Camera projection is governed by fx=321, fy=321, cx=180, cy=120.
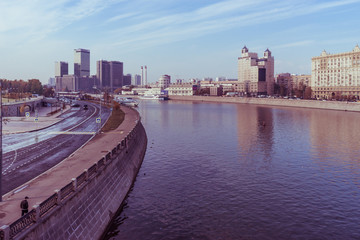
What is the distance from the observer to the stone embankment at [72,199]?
17.3 meters

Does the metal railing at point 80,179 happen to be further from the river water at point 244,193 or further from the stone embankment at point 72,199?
the river water at point 244,193

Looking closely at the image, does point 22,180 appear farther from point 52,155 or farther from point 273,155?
point 273,155

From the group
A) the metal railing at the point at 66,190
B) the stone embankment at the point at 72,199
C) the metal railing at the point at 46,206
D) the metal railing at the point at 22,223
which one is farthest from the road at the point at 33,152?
the metal railing at the point at 22,223

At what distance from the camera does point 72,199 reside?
860 inches

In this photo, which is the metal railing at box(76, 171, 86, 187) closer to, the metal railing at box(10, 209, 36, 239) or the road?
the road

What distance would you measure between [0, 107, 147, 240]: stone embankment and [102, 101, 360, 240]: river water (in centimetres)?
190

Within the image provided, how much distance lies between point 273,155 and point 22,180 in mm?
39448

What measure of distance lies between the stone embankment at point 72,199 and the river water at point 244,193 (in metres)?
1.90

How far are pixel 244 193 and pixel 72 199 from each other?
1974 cm

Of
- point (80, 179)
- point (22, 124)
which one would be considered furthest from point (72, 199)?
point (22, 124)

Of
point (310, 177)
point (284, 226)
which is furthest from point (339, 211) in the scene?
point (310, 177)

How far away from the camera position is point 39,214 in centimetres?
1762

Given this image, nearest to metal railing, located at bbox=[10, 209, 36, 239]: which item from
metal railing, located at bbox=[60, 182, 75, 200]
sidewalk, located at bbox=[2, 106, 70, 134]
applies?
metal railing, located at bbox=[60, 182, 75, 200]

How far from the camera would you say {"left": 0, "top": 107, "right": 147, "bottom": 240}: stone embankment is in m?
17.3
